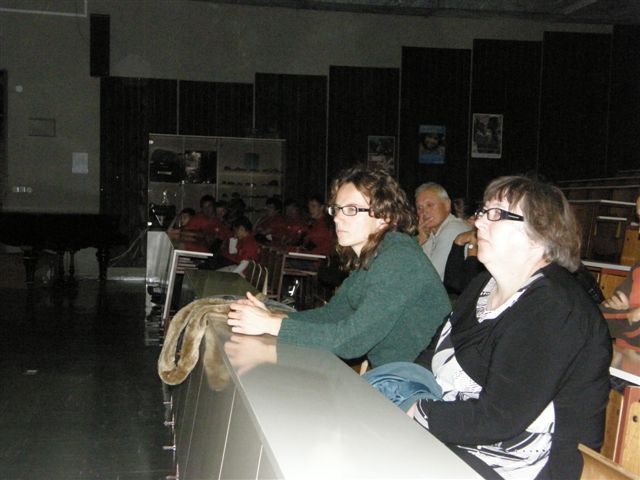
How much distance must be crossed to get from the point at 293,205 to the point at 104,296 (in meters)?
3.13

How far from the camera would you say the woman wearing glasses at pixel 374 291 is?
90.8 inches

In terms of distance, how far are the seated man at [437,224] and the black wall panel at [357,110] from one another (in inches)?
290

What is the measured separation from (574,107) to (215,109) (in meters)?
6.19

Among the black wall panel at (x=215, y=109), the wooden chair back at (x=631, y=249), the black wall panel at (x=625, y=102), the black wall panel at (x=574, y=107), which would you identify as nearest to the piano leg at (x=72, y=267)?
the black wall panel at (x=215, y=109)

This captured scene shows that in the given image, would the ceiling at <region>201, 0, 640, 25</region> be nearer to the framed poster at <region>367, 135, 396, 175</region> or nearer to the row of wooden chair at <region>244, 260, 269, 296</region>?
the framed poster at <region>367, 135, 396, 175</region>

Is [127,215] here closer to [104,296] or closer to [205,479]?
[104,296]

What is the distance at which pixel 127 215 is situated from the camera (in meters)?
13.1

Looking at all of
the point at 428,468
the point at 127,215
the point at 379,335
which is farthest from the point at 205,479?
the point at 127,215

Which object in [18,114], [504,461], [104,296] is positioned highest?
[18,114]

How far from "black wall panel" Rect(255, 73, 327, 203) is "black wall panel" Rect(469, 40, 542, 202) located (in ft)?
8.59

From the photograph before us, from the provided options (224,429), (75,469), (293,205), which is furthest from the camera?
(293,205)

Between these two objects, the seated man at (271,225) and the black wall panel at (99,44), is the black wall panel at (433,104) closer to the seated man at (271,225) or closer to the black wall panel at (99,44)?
the seated man at (271,225)

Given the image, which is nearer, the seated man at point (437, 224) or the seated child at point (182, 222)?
the seated man at point (437, 224)

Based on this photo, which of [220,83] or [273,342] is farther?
[220,83]
